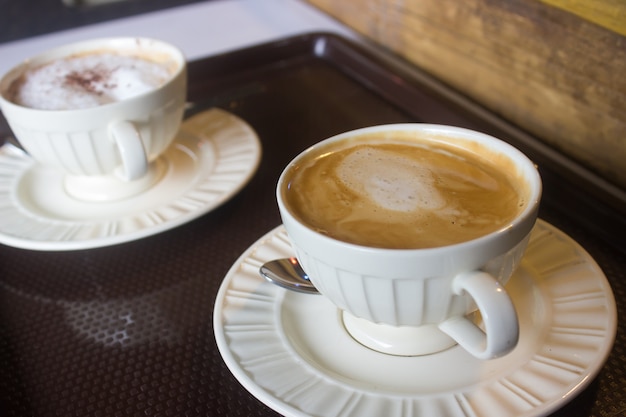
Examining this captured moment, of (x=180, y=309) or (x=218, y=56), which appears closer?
(x=180, y=309)

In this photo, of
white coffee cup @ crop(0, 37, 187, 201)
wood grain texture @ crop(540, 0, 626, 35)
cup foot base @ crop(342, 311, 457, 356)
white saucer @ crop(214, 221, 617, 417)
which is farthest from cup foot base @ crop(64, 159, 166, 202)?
wood grain texture @ crop(540, 0, 626, 35)

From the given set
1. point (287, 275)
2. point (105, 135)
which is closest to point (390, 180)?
point (287, 275)

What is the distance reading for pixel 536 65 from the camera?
31.2 inches

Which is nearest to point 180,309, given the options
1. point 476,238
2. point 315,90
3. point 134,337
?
point 134,337

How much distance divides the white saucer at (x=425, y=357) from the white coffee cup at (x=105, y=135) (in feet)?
0.77

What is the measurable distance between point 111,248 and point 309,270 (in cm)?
31

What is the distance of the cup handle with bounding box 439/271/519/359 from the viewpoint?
0.40m

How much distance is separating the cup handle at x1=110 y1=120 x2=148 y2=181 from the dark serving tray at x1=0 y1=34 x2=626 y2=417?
3.2 inches

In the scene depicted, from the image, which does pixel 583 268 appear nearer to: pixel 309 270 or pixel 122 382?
pixel 309 270

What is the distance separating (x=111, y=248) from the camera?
711mm

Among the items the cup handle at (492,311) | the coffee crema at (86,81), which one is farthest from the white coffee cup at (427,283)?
the coffee crema at (86,81)

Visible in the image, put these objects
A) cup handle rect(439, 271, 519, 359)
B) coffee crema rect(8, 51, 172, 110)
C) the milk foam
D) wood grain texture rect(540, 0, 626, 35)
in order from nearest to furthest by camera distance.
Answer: cup handle rect(439, 271, 519, 359), the milk foam, wood grain texture rect(540, 0, 626, 35), coffee crema rect(8, 51, 172, 110)

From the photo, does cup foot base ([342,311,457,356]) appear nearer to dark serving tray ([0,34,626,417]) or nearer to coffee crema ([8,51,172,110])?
dark serving tray ([0,34,626,417])

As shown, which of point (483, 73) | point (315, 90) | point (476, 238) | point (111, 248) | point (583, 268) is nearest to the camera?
point (476, 238)
